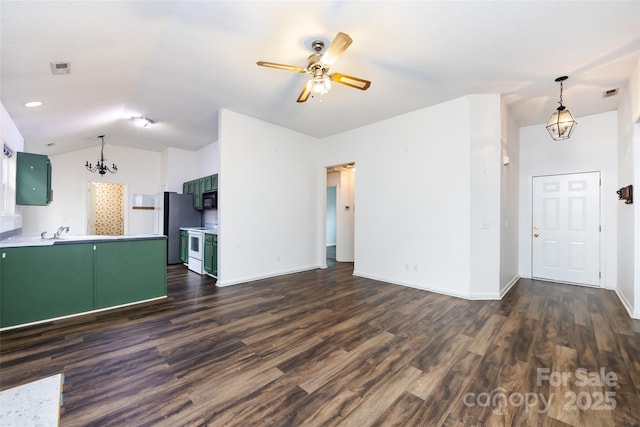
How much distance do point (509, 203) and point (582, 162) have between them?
1.66 meters

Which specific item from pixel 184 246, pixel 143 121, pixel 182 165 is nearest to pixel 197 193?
pixel 182 165

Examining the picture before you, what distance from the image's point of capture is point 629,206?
347 centimetres

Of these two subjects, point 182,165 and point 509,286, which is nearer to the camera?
point 509,286

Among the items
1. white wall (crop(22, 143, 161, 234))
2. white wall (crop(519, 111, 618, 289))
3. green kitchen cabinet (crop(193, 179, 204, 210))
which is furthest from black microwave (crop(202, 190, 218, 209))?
white wall (crop(519, 111, 618, 289))

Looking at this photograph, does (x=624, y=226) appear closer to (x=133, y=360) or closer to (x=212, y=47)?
(x=212, y=47)

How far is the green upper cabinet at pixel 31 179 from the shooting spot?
3598 millimetres

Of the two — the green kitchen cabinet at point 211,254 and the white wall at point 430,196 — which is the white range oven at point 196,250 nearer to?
the green kitchen cabinet at point 211,254

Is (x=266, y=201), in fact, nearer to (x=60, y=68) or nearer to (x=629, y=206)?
(x=60, y=68)

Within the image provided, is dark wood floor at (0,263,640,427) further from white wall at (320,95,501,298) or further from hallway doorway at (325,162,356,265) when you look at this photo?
hallway doorway at (325,162,356,265)

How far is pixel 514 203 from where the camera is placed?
486cm

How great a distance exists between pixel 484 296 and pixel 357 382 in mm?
2853

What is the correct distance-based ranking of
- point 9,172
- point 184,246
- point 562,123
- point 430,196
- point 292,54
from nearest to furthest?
point 292,54 < point 562,123 < point 9,172 < point 430,196 < point 184,246

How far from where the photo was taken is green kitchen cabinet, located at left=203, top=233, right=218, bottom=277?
15.9ft

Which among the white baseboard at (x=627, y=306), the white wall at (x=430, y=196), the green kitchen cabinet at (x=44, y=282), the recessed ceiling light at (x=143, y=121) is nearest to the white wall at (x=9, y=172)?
the green kitchen cabinet at (x=44, y=282)
